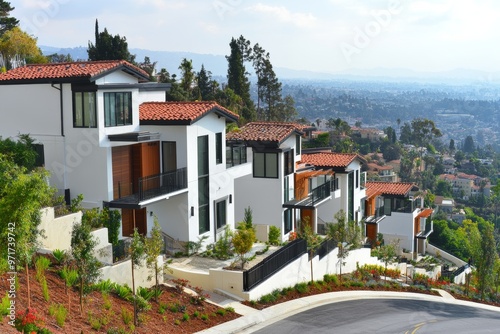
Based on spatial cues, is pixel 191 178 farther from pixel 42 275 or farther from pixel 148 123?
pixel 42 275

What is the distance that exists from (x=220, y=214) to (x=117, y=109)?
8.24 m

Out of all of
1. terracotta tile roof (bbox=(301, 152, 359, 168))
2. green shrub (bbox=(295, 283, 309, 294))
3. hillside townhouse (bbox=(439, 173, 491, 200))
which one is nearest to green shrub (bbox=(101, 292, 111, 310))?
green shrub (bbox=(295, 283, 309, 294))

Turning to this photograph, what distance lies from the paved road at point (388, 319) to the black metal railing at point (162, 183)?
7.73 metres

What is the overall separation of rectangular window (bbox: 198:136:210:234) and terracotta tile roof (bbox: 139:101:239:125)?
1.40 metres

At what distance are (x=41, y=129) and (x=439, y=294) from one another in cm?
2103

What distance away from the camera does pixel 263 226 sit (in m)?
34.7

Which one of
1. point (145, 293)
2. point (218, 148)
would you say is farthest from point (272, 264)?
point (218, 148)

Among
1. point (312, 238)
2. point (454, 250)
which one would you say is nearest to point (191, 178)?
point (312, 238)

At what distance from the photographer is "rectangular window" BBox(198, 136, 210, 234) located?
2833 cm

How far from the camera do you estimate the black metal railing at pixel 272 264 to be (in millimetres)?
22936

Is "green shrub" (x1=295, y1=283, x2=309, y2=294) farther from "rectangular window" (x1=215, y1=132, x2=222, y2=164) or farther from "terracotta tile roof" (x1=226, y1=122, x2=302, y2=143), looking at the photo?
"terracotta tile roof" (x1=226, y1=122, x2=302, y2=143)

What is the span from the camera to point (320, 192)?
38094mm

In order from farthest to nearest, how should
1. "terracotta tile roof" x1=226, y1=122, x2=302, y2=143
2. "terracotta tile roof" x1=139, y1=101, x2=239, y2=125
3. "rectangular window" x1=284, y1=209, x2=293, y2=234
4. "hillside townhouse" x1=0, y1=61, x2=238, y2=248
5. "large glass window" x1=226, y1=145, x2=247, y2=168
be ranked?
"rectangular window" x1=284, y1=209, x2=293, y2=234, "terracotta tile roof" x1=226, y1=122, x2=302, y2=143, "large glass window" x1=226, y1=145, x2=247, y2=168, "terracotta tile roof" x1=139, y1=101, x2=239, y2=125, "hillside townhouse" x1=0, y1=61, x2=238, y2=248

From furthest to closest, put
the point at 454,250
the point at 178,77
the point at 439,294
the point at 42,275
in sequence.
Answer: the point at 454,250
the point at 178,77
the point at 439,294
the point at 42,275
